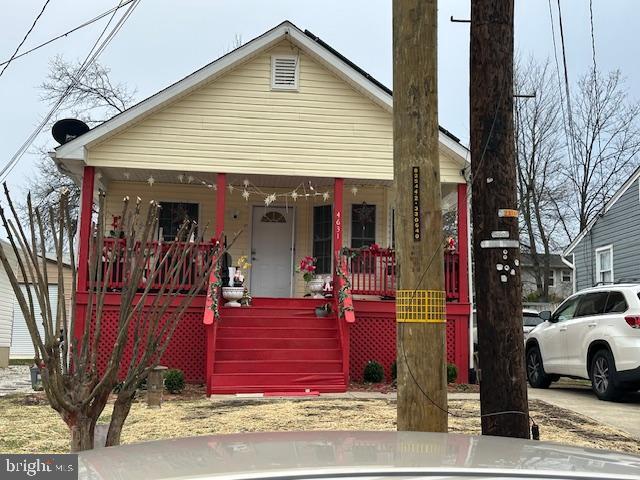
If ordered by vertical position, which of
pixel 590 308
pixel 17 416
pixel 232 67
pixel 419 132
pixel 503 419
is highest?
pixel 232 67

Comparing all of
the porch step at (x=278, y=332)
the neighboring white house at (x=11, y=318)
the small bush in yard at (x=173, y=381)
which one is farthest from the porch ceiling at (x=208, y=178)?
the neighboring white house at (x=11, y=318)

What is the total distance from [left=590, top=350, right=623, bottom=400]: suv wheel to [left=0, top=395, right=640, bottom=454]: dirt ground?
1171 millimetres

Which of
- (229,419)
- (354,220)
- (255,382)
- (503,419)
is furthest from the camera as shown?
(354,220)

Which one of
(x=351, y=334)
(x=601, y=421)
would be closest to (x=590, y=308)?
(x=601, y=421)

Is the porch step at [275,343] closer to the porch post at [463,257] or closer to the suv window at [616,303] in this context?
the porch post at [463,257]

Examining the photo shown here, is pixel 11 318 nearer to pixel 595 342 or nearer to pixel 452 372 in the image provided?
pixel 452 372

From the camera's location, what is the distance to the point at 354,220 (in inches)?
584

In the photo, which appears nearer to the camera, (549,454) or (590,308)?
(549,454)

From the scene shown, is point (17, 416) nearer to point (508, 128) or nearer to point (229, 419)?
point (229, 419)

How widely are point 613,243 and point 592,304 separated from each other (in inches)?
394

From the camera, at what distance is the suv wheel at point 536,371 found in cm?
1198

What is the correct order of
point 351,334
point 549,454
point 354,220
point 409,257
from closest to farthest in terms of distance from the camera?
point 549,454
point 409,257
point 351,334
point 354,220

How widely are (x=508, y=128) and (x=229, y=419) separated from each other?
5295mm

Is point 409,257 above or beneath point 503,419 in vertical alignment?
above
